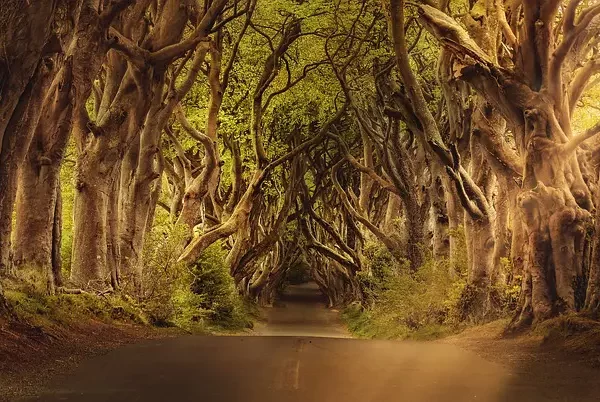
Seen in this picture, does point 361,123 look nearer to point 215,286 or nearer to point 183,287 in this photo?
point 215,286

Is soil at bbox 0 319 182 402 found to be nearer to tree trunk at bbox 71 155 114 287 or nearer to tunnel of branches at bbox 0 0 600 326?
tunnel of branches at bbox 0 0 600 326

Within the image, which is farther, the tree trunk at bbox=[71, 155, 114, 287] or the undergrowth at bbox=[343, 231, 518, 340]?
the undergrowth at bbox=[343, 231, 518, 340]

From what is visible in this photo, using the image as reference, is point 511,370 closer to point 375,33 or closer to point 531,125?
point 531,125

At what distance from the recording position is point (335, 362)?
32.8 feet

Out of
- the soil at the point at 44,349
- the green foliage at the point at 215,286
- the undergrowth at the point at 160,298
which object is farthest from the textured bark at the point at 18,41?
the green foliage at the point at 215,286

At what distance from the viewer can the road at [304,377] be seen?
7.37m

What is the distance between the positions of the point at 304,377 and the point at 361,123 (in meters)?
16.5

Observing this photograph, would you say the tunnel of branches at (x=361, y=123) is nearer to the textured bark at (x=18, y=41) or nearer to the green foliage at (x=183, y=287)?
the textured bark at (x=18, y=41)

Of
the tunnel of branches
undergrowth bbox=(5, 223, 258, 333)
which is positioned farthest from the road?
the tunnel of branches

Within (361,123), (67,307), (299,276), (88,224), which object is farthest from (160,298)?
(299,276)

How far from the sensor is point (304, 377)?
8578 millimetres

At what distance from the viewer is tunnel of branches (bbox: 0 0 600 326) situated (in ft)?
41.4

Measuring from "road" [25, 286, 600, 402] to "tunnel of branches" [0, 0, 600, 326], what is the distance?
2.84 m

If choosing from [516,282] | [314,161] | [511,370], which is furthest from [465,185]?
[314,161]
